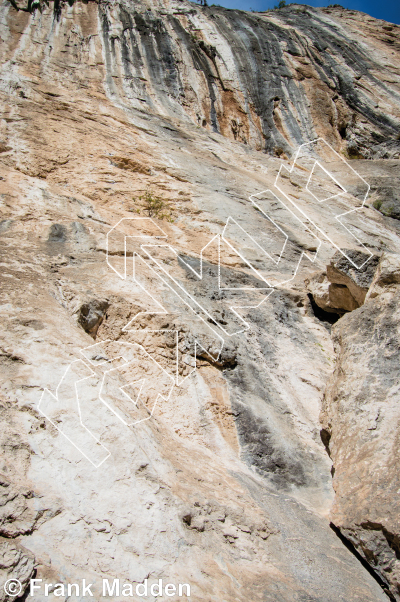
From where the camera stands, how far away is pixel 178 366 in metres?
4.01

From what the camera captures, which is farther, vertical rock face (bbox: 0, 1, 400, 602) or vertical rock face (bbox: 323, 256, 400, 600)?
vertical rock face (bbox: 323, 256, 400, 600)

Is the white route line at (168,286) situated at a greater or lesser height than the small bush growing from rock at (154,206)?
lesser

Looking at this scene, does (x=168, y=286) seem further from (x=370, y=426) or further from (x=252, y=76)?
(x=252, y=76)

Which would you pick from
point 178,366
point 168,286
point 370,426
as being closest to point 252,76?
point 168,286

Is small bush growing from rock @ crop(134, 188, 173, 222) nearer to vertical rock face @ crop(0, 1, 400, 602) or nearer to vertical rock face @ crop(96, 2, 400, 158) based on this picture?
vertical rock face @ crop(0, 1, 400, 602)

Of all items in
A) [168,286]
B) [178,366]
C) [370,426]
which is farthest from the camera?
[168,286]

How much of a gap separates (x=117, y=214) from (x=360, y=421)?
4680 mm

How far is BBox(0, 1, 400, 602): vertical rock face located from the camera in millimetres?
2283

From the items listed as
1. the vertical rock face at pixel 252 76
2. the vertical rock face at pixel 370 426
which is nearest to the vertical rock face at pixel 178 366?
the vertical rock face at pixel 370 426

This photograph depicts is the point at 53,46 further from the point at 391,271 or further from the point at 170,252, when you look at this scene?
the point at 391,271

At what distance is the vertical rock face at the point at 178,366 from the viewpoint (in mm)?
2283

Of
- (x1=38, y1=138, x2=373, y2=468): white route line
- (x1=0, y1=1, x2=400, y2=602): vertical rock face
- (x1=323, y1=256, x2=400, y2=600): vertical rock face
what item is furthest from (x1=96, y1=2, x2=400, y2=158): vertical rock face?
(x1=323, y1=256, x2=400, y2=600): vertical rock face

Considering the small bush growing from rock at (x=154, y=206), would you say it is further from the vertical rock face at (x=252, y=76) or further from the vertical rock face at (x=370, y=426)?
the vertical rock face at (x=252, y=76)

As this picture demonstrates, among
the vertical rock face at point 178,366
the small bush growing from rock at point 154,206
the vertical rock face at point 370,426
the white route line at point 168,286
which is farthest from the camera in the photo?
the small bush growing from rock at point 154,206
